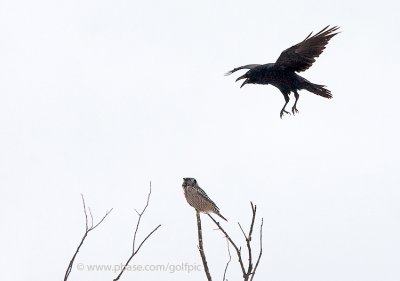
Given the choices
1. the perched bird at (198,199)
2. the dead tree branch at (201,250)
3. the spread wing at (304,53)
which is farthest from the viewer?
the spread wing at (304,53)

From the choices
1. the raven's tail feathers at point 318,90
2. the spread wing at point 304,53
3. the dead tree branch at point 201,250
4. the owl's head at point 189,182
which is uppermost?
the spread wing at point 304,53

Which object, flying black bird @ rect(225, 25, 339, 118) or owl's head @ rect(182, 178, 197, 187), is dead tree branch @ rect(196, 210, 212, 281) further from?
flying black bird @ rect(225, 25, 339, 118)

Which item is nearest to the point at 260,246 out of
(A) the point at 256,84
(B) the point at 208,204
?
(B) the point at 208,204

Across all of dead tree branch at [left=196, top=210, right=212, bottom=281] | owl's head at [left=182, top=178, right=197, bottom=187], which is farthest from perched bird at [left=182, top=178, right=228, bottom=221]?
dead tree branch at [left=196, top=210, right=212, bottom=281]

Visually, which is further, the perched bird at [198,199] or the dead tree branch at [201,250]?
the perched bird at [198,199]

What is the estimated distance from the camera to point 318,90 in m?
11.8

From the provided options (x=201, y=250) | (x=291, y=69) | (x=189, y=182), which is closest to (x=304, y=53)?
(x=291, y=69)

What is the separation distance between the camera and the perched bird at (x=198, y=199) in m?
9.26


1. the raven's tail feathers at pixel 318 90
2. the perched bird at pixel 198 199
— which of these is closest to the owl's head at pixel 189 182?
the perched bird at pixel 198 199

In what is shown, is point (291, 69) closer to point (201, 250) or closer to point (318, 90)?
point (318, 90)

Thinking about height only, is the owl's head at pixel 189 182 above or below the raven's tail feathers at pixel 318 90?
below

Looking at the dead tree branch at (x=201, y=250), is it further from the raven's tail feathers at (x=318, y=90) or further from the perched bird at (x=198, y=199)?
the raven's tail feathers at (x=318, y=90)

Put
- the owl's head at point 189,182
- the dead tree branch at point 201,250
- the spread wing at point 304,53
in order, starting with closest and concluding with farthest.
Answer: the dead tree branch at point 201,250 → the owl's head at point 189,182 → the spread wing at point 304,53

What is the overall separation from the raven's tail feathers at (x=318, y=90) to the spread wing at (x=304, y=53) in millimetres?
315
